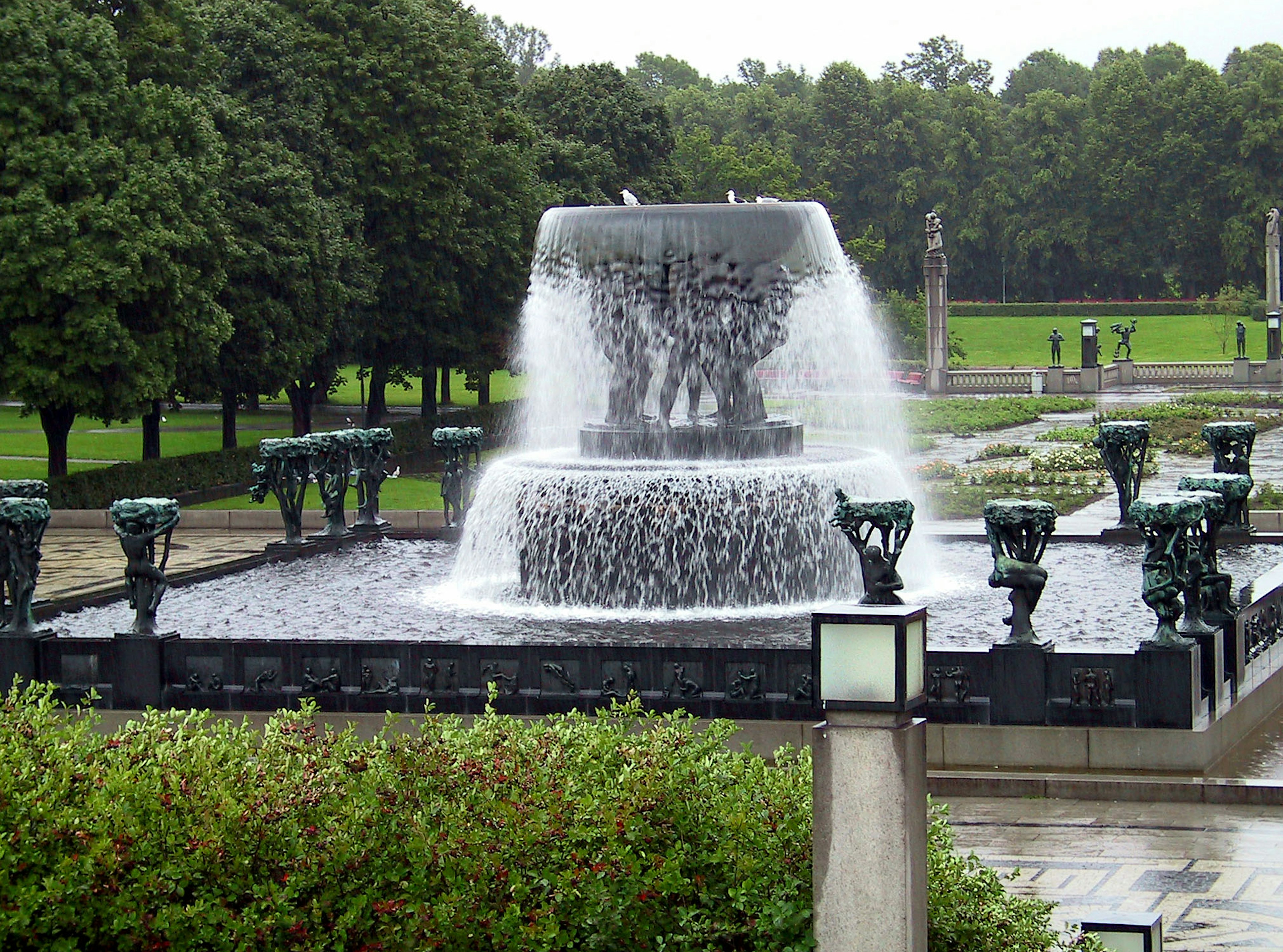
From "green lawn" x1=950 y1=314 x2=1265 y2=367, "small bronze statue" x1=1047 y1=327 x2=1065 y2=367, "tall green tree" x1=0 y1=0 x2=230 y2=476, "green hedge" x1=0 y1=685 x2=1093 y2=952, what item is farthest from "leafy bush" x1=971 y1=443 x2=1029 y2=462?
"green lawn" x1=950 y1=314 x2=1265 y2=367

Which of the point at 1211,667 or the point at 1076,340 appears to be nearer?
the point at 1211,667

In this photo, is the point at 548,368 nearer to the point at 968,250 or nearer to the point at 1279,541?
the point at 1279,541

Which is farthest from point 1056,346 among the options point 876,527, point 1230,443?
point 876,527

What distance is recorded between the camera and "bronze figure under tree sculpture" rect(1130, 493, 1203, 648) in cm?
1425

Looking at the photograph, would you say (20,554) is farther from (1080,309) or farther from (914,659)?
(1080,309)

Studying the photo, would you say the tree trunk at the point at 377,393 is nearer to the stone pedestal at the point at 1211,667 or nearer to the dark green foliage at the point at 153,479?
the dark green foliage at the point at 153,479

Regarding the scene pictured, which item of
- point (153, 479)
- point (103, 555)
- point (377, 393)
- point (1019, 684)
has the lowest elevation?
point (103, 555)

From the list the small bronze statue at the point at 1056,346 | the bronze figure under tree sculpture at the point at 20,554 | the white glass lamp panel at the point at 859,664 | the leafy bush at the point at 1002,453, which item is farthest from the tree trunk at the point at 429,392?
the white glass lamp panel at the point at 859,664

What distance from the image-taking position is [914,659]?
763 centimetres

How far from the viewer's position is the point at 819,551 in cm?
1923

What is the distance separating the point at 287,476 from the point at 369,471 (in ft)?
6.44

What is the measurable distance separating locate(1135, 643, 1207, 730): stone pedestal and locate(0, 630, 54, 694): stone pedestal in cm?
888

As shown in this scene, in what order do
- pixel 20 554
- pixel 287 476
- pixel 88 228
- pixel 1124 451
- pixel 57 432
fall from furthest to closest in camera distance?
pixel 57 432, pixel 88 228, pixel 287 476, pixel 1124 451, pixel 20 554

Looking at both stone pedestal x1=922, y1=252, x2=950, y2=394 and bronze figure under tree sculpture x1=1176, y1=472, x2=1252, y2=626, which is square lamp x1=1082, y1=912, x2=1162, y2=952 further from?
stone pedestal x1=922, y1=252, x2=950, y2=394
